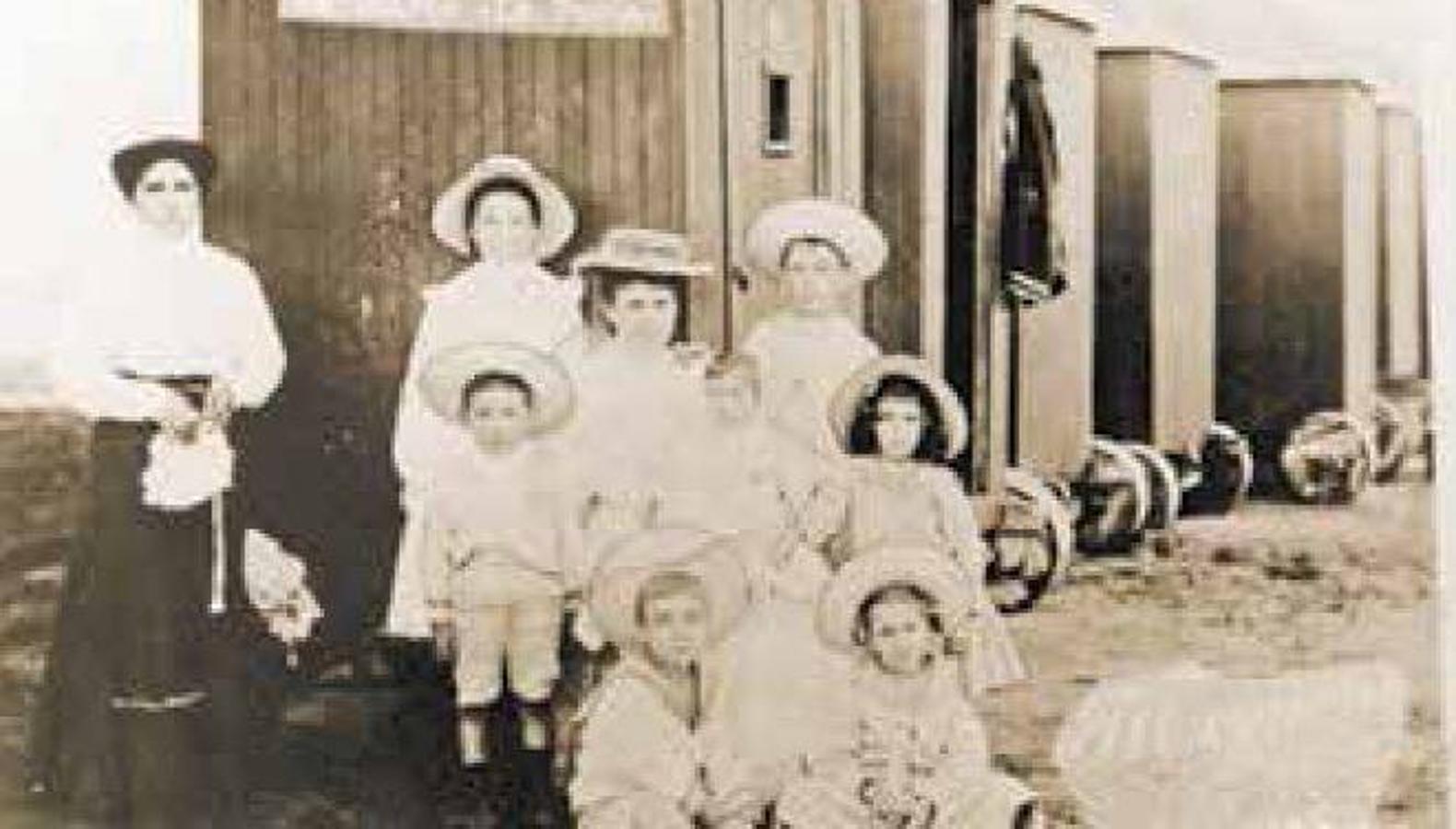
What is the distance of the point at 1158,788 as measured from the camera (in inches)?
77.7

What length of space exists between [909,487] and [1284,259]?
1.43 ft

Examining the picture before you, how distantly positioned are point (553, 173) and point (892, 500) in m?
0.43

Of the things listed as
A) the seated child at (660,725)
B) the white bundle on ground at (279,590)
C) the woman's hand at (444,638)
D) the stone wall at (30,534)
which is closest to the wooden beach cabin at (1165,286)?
the seated child at (660,725)

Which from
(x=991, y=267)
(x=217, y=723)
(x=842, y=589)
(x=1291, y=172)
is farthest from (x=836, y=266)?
(x=217, y=723)

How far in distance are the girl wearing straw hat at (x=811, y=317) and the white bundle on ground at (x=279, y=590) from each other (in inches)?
18.1

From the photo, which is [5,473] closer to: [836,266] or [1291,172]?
[836,266]

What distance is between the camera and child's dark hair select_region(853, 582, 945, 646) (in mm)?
1941

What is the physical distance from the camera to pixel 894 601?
1947 mm

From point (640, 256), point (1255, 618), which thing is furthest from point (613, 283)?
point (1255, 618)

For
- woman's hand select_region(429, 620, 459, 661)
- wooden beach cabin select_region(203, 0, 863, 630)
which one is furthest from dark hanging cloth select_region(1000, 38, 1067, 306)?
woman's hand select_region(429, 620, 459, 661)

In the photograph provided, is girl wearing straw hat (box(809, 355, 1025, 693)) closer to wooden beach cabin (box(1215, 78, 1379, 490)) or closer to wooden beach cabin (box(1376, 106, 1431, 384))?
wooden beach cabin (box(1215, 78, 1379, 490))

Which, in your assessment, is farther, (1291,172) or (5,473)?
(1291,172)

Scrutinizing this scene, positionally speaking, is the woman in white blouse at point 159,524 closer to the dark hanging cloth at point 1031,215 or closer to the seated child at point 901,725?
the seated child at point 901,725

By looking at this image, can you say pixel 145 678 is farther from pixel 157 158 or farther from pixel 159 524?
pixel 157 158
